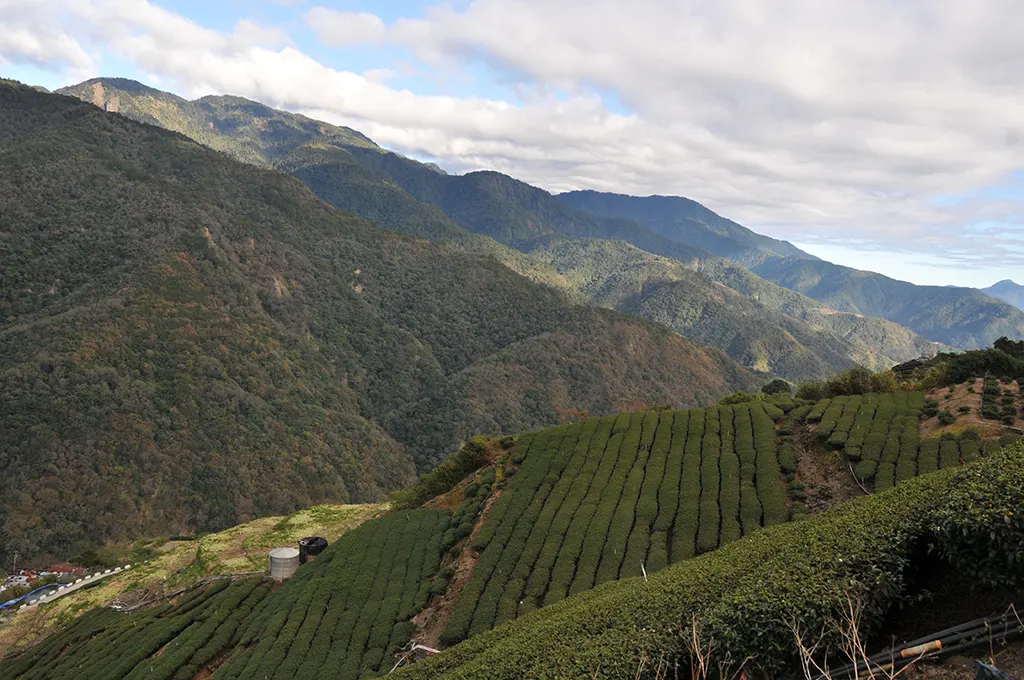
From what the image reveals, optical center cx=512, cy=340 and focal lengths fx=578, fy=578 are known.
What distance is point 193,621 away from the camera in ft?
96.3

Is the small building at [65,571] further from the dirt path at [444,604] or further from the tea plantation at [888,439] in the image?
the tea plantation at [888,439]

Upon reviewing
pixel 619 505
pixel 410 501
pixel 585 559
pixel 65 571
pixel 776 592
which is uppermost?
pixel 776 592

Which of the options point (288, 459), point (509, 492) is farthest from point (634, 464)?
point (288, 459)

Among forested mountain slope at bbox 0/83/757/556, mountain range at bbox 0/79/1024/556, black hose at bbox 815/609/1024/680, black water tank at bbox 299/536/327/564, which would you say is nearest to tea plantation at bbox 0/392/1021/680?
black hose at bbox 815/609/1024/680

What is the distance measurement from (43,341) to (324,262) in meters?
90.7

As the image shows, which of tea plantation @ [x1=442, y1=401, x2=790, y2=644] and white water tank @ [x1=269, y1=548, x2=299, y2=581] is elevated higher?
tea plantation @ [x1=442, y1=401, x2=790, y2=644]

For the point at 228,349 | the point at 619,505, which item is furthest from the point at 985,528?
the point at 228,349

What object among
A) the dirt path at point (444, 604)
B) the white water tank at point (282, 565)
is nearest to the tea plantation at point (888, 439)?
the dirt path at point (444, 604)

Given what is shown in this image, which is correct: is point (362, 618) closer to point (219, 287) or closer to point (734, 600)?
point (734, 600)

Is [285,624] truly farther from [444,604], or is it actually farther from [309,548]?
[309,548]

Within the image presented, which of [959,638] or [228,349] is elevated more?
[959,638]

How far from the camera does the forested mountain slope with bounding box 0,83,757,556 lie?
238 feet

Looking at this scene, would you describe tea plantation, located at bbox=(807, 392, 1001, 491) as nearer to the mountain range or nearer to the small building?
the small building

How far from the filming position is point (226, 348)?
10031 centimetres
